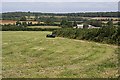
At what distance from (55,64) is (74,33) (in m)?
32.1

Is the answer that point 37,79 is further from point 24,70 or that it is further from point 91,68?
point 91,68

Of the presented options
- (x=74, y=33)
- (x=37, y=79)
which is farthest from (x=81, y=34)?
(x=37, y=79)

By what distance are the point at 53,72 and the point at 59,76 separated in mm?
1636

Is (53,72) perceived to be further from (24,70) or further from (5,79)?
(5,79)

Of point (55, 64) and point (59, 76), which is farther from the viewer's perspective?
point (55, 64)

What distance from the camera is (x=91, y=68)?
21.4 metres

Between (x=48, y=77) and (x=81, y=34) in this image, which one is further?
(x=81, y=34)

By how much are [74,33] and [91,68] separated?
1352 inches

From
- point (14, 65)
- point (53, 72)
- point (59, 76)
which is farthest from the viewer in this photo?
point (14, 65)

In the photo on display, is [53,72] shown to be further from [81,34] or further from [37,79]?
[81,34]

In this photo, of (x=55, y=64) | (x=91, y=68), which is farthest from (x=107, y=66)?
(x=55, y=64)

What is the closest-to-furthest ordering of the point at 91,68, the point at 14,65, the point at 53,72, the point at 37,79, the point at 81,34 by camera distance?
the point at 37,79 < the point at 53,72 < the point at 91,68 < the point at 14,65 < the point at 81,34

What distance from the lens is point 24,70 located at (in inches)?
821

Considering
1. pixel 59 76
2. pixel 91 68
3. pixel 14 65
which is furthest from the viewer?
pixel 14 65
